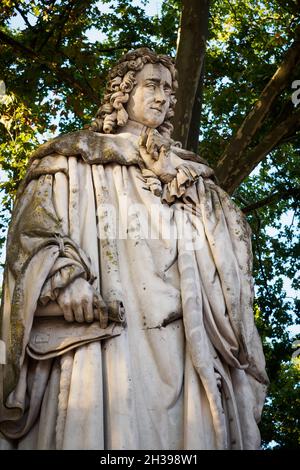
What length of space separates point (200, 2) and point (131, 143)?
228 inches

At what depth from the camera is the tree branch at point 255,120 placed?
13.9 m

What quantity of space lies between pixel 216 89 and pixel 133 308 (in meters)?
9.35

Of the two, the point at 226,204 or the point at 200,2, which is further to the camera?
the point at 200,2

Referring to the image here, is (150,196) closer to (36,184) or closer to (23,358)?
(36,184)

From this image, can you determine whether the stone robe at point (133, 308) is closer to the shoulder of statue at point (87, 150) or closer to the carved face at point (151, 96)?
the shoulder of statue at point (87, 150)

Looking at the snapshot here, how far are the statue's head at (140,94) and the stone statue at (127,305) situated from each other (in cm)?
5

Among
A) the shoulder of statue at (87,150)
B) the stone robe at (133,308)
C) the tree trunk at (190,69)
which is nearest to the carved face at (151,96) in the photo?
the stone robe at (133,308)

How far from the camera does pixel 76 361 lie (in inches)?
283

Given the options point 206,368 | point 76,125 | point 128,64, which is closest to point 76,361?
point 206,368

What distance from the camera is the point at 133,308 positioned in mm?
7562

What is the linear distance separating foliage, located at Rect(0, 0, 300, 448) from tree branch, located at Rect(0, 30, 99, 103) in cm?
2

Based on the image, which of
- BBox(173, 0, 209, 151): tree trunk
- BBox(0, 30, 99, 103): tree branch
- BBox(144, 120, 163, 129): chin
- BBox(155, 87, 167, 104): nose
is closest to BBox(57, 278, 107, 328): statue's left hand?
BBox(144, 120, 163, 129): chin

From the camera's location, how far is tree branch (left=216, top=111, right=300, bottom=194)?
13906mm

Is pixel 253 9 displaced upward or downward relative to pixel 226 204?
upward
